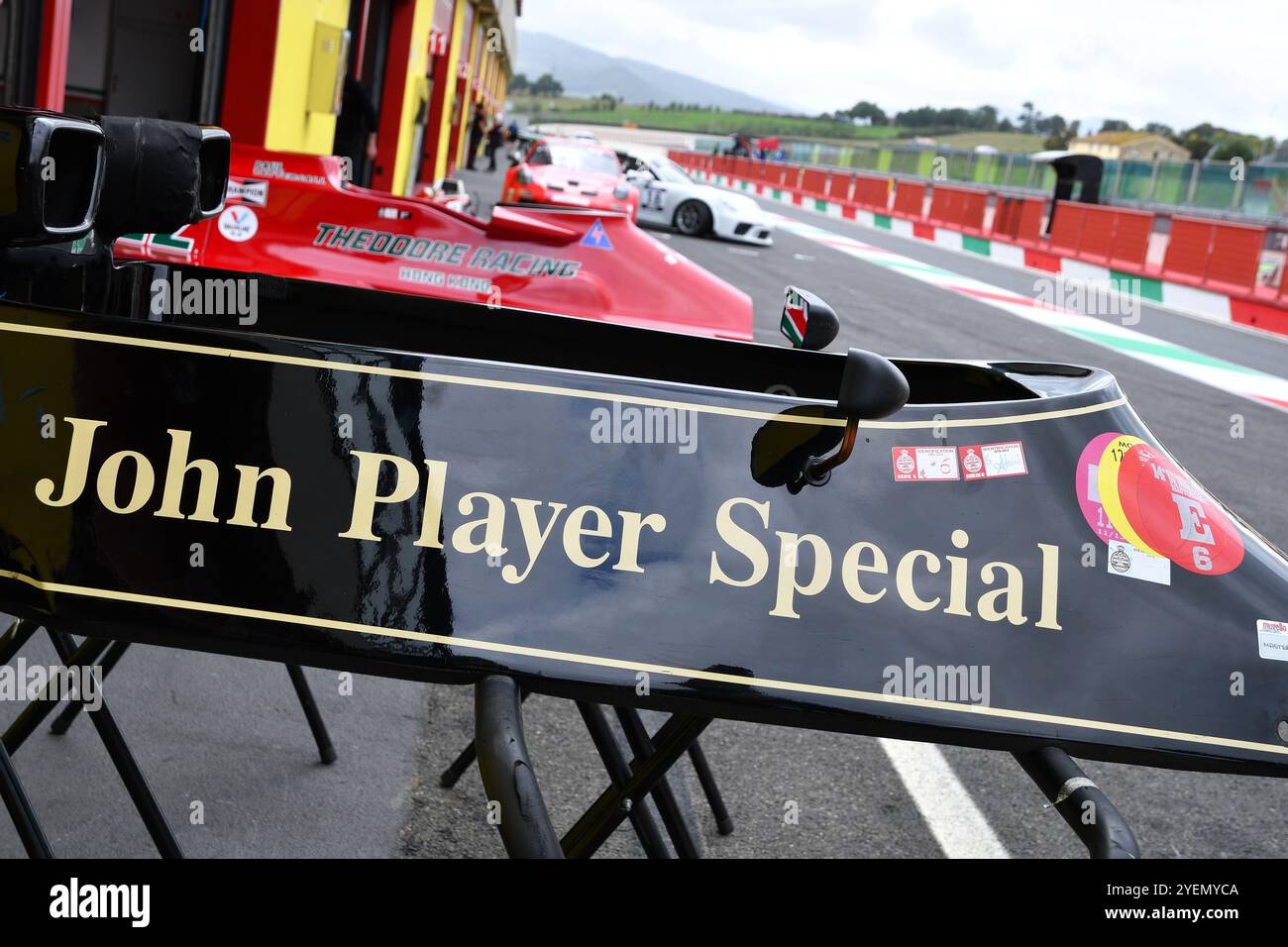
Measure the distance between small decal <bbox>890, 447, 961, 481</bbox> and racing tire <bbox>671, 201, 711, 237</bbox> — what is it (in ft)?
59.1

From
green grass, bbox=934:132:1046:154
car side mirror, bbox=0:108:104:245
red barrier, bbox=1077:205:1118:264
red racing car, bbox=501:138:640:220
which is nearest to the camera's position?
car side mirror, bbox=0:108:104:245

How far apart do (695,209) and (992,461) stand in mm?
18262

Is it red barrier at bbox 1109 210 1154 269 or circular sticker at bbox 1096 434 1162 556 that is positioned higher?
red barrier at bbox 1109 210 1154 269

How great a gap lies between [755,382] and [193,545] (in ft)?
4.80

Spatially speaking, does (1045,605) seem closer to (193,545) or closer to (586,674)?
(586,674)

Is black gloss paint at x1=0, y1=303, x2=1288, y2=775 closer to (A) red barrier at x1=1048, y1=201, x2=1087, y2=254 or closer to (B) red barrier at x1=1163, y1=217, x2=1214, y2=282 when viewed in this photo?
(B) red barrier at x1=1163, y1=217, x2=1214, y2=282

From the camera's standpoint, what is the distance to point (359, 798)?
3.14m

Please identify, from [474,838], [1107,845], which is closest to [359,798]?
[474,838]

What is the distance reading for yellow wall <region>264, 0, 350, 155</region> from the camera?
9188mm

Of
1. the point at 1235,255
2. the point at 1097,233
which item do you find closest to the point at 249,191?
the point at 1235,255

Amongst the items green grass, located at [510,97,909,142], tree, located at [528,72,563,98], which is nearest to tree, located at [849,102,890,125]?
green grass, located at [510,97,909,142]

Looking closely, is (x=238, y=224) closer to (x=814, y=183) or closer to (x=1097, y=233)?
(x=1097, y=233)

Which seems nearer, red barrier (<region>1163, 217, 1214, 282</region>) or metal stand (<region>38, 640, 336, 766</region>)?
metal stand (<region>38, 640, 336, 766</region>)

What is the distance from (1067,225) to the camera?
22.2 m
